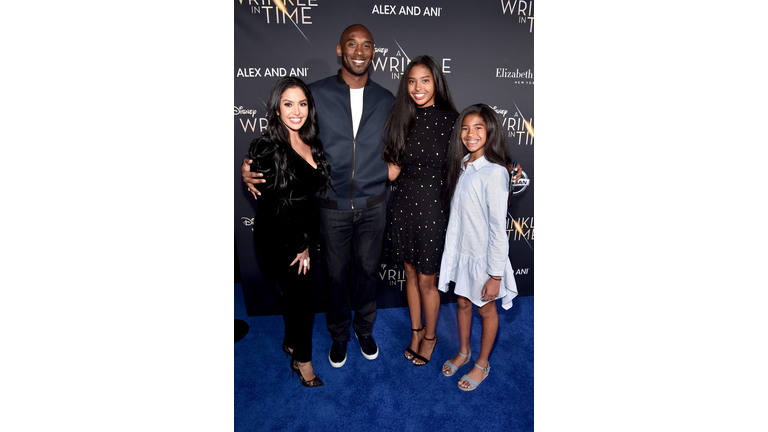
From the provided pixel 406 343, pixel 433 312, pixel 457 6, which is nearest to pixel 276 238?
pixel 433 312

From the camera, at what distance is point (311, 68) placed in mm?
2744

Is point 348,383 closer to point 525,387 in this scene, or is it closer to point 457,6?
point 525,387

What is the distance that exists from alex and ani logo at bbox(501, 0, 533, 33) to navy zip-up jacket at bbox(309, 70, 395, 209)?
1571mm

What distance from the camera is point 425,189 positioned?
208 cm

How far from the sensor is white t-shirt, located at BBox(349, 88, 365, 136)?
217 cm

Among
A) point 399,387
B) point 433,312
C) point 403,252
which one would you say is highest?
point 403,252

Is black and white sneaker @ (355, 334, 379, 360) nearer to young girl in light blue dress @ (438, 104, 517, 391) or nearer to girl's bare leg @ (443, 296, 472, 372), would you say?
girl's bare leg @ (443, 296, 472, 372)

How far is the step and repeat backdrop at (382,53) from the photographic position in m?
2.66

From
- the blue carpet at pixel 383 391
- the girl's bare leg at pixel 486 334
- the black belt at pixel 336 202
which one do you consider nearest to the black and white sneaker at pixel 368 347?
the blue carpet at pixel 383 391

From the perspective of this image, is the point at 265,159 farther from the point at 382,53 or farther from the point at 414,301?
the point at 382,53

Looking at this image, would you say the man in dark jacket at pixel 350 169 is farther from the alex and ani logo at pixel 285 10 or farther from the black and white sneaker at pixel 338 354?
the alex and ani logo at pixel 285 10

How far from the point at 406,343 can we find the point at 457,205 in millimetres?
1352

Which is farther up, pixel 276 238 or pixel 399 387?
pixel 276 238

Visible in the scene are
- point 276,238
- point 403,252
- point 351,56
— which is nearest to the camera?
point 276,238
